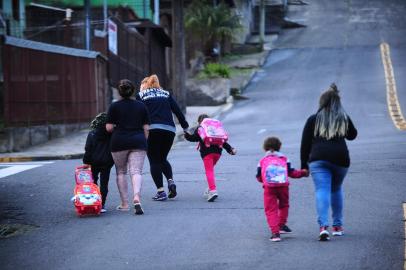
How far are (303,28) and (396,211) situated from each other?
50.4m

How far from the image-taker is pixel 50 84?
2367cm

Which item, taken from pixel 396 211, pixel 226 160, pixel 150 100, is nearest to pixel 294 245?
pixel 396 211

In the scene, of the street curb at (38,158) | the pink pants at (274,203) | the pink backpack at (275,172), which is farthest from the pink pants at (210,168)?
the street curb at (38,158)

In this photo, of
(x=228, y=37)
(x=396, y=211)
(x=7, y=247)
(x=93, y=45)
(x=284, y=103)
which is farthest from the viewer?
(x=228, y=37)

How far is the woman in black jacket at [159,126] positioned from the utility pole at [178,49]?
18.4m

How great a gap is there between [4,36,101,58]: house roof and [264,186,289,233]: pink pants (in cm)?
1452

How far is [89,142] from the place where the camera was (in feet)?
35.2

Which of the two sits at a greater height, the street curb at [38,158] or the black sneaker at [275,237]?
the black sneaker at [275,237]

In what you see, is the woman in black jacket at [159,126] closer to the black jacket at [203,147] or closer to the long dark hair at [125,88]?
the black jacket at [203,147]

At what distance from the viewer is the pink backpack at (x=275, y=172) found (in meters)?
8.38

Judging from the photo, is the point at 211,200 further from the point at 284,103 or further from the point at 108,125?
the point at 284,103

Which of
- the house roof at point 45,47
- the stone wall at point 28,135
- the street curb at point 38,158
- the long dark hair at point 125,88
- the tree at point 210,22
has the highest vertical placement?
the tree at point 210,22

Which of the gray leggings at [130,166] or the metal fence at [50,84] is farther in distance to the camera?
the metal fence at [50,84]

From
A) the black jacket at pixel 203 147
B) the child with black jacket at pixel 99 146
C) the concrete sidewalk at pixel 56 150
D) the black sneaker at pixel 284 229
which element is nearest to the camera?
the black sneaker at pixel 284 229
